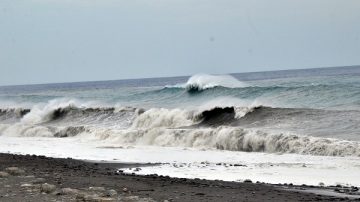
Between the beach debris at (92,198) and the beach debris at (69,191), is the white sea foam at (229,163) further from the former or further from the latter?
the beach debris at (92,198)

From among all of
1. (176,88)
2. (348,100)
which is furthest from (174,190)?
(176,88)

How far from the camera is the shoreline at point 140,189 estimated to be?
31.9 feet

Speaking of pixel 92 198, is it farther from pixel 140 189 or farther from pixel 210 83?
pixel 210 83

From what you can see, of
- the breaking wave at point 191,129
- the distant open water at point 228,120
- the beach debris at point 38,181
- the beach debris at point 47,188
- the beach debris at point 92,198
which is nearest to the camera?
the beach debris at point 92,198

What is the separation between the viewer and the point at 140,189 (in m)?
10.7

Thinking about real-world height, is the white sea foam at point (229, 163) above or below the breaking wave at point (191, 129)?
below

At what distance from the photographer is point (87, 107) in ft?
138

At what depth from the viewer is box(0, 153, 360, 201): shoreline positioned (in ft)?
31.9

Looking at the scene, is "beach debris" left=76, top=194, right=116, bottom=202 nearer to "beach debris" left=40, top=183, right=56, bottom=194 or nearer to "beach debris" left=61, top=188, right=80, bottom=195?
"beach debris" left=61, top=188, right=80, bottom=195

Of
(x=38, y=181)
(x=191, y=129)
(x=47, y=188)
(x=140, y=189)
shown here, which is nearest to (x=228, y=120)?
(x=191, y=129)

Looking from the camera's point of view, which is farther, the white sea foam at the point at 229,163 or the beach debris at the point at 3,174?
the white sea foam at the point at 229,163

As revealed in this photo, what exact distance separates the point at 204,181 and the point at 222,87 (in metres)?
33.2

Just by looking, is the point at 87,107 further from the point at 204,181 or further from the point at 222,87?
the point at 204,181

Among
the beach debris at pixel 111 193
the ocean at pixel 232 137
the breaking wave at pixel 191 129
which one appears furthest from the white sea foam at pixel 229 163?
the beach debris at pixel 111 193
